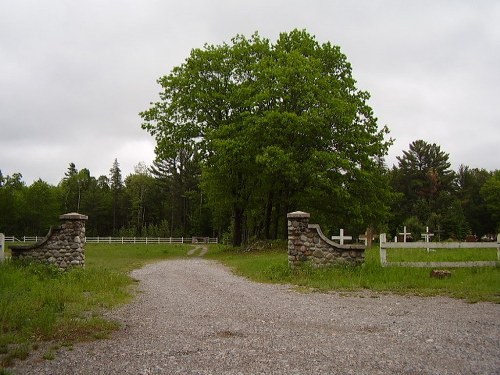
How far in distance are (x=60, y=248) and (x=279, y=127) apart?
47.7ft

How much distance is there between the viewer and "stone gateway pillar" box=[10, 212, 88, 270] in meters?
15.4

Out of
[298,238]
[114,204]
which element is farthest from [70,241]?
[114,204]

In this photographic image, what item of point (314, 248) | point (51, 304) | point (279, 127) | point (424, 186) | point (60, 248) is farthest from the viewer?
point (424, 186)

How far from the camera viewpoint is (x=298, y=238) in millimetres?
14586

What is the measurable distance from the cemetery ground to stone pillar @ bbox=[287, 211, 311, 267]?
38 centimetres

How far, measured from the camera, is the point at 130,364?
5355mm

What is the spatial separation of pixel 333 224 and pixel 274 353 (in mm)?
25342

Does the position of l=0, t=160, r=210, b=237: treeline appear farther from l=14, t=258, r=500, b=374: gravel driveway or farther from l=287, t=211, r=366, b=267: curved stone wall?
l=14, t=258, r=500, b=374: gravel driveway

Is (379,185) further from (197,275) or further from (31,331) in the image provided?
(31,331)

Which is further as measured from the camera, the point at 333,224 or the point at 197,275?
the point at 333,224

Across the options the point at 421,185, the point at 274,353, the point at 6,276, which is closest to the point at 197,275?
the point at 6,276

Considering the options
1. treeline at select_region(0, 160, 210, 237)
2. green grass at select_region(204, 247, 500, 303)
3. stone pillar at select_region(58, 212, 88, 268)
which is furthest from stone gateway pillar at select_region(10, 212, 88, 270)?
treeline at select_region(0, 160, 210, 237)

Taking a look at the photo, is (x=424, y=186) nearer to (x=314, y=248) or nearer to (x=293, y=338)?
(x=314, y=248)

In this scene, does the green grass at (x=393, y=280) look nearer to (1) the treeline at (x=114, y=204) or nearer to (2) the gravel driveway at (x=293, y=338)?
(2) the gravel driveway at (x=293, y=338)
